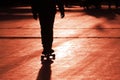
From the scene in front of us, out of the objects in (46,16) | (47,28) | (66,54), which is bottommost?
(66,54)

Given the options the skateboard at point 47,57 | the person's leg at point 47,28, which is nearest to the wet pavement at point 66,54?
the skateboard at point 47,57

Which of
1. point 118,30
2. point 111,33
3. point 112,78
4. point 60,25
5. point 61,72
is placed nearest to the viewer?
point 112,78

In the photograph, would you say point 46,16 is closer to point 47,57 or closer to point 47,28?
point 47,28

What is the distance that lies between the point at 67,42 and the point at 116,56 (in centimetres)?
274

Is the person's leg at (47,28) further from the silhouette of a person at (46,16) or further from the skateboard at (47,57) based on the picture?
the skateboard at (47,57)

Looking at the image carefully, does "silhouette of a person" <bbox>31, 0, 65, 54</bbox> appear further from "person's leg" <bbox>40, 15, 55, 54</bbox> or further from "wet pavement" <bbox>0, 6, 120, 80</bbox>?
"wet pavement" <bbox>0, 6, 120, 80</bbox>

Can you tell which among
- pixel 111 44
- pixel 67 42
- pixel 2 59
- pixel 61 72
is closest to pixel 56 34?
pixel 67 42

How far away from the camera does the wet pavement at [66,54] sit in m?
7.73

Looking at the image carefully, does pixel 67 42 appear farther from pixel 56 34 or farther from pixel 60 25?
pixel 60 25

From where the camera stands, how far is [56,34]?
46.1 feet

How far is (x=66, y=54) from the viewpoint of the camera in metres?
9.98

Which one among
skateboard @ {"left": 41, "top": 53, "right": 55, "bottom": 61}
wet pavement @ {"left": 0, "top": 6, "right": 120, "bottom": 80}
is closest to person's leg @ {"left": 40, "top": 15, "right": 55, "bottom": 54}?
skateboard @ {"left": 41, "top": 53, "right": 55, "bottom": 61}

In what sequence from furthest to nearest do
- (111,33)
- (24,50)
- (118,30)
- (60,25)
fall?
(60,25) < (118,30) < (111,33) < (24,50)

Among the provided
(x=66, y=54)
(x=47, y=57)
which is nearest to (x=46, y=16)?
(x=47, y=57)
